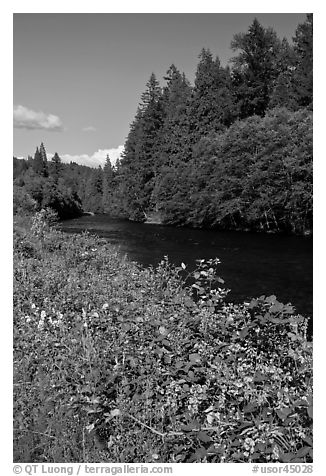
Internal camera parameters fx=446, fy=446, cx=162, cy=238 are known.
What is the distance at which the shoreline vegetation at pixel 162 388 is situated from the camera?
2.89 meters

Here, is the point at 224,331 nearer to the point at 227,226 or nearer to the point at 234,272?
the point at 234,272

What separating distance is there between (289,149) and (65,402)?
90.1ft

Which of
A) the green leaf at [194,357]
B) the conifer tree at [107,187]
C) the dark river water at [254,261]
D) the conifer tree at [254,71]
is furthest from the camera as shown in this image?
the conifer tree at [107,187]

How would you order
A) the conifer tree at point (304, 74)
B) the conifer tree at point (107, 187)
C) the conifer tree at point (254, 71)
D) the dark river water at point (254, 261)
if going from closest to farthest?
the dark river water at point (254, 261), the conifer tree at point (304, 74), the conifer tree at point (254, 71), the conifer tree at point (107, 187)

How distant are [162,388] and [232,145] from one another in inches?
1153

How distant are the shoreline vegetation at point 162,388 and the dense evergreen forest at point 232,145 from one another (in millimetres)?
16663

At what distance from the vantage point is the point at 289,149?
1117 inches

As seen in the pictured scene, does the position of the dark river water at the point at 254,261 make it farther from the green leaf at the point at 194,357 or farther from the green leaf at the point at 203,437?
the green leaf at the point at 203,437

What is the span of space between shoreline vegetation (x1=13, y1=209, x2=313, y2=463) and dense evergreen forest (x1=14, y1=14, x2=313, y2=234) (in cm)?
1666

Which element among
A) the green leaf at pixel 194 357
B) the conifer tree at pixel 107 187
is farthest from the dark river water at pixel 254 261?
the conifer tree at pixel 107 187

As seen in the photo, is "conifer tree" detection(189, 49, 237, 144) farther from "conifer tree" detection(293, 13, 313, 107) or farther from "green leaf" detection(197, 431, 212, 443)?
"green leaf" detection(197, 431, 212, 443)

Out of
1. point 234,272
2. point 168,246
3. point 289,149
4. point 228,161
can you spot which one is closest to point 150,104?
point 228,161

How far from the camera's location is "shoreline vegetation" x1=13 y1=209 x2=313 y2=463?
9.49 ft

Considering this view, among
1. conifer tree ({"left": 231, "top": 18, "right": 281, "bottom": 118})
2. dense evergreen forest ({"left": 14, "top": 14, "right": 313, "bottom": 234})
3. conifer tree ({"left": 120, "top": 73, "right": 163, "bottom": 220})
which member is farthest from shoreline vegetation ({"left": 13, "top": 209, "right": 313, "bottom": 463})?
conifer tree ({"left": 120, "top": 73, "right": 163, "bottom": 220})
